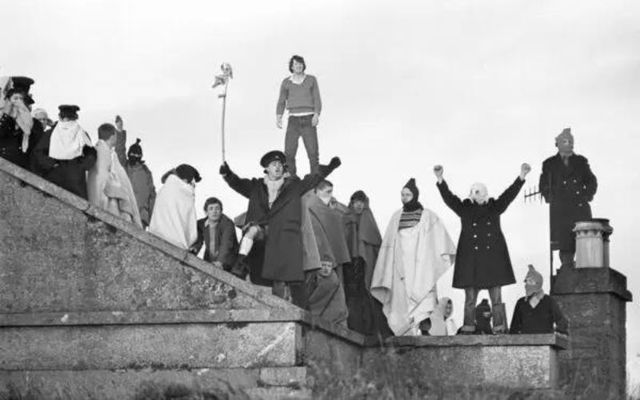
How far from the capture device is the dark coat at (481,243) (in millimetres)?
24547

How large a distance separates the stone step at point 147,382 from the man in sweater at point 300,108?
281 inches

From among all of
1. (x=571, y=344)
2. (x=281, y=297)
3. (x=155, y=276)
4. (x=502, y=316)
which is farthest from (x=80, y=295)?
(x=571, y=344)

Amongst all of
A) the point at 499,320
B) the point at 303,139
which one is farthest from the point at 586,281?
the point at 303,139

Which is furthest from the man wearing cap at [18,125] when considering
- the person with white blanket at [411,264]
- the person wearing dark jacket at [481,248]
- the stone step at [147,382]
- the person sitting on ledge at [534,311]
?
the person sitting on ledge at [534,311]

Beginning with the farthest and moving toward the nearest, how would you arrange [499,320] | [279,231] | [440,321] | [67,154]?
1. [440,321]
2. [499,320]
3. [67,154]
4. [279,231]

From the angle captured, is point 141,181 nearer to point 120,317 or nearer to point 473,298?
point 473,298

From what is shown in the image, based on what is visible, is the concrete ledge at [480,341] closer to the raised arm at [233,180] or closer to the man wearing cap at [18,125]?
the raised arm at [233,180]

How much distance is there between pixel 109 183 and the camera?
2358 centimetres

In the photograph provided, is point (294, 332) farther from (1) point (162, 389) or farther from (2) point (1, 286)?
(2) point (1, 286)

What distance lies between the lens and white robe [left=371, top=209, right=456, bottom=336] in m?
25.4

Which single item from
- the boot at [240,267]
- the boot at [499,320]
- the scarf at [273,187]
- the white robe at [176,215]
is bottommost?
the boot at [499,320]

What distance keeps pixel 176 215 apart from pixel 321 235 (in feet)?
5.73

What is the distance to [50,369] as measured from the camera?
71.4 feet

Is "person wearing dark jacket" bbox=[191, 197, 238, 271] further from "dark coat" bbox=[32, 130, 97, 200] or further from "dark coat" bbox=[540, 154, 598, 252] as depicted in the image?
"dark coat" bbox=[540, 154, 598, 252]
